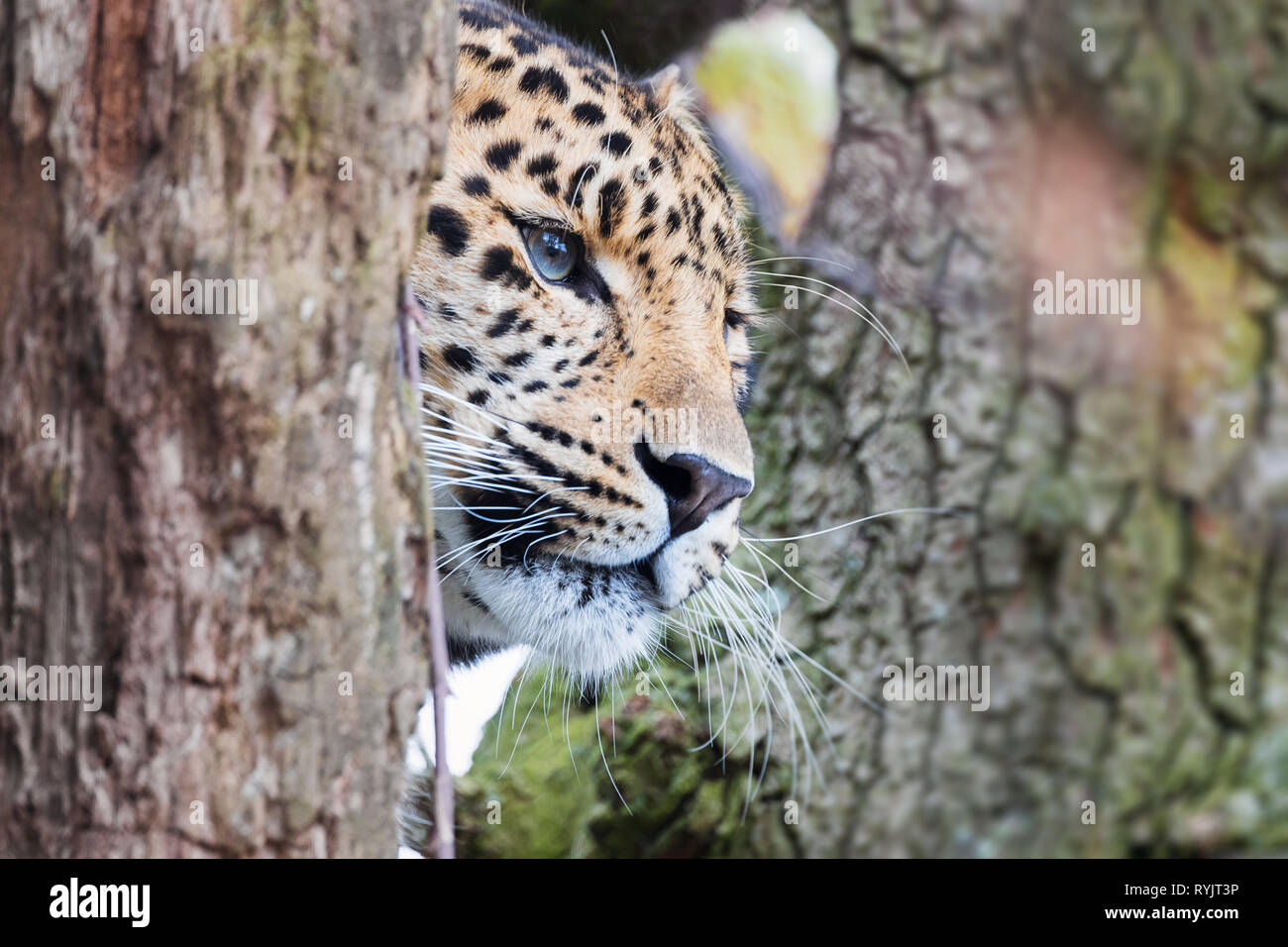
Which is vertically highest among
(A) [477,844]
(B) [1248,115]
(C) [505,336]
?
(B) [1248,115]

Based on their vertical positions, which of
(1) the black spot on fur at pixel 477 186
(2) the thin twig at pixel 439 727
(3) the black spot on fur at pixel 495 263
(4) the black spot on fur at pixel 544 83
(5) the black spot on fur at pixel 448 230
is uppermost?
(4) the black spot on fur at pixel 544 83

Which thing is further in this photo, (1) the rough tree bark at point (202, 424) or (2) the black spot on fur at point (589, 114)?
(2) the black spot on fur at point (589, 114)

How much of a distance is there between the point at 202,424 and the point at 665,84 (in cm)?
171

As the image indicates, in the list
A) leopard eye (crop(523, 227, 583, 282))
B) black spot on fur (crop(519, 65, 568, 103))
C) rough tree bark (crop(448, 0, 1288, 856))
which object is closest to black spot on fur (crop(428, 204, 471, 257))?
leopard eye (crop(523, 227, 583, 282))

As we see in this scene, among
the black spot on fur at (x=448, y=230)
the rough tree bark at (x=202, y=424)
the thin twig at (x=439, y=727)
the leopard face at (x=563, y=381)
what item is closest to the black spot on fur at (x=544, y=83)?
the leopard face at (x=563, y=381)

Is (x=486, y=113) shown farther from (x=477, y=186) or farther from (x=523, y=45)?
(x=523, y=45)

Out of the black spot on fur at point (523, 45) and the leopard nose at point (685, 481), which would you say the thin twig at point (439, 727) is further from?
the black spot on fur at point (523, 45)

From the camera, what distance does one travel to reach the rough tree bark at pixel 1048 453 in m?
2.43

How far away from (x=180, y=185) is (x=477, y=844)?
6.20 ft

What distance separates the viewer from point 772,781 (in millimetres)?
2572

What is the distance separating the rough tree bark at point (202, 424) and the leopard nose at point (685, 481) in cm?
68

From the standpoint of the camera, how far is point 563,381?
2.04 meters
